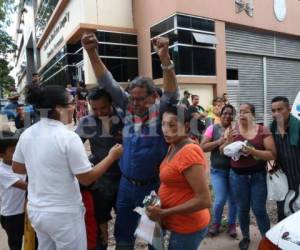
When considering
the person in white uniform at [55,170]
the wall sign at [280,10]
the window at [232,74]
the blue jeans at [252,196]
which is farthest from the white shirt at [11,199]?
the wall sign at [280,10]

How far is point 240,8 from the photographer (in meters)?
16.3

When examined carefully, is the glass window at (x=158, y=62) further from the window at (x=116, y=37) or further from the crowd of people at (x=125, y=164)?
the crowd of people at (x=125, y=164)

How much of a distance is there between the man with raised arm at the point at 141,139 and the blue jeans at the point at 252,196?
1.28m

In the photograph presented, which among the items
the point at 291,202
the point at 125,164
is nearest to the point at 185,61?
the point at 291,202

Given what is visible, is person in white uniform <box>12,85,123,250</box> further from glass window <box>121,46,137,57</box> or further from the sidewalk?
glass window <box>121,46,137,57</box>

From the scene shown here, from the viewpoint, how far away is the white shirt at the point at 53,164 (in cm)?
224

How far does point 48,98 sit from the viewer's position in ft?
7.70

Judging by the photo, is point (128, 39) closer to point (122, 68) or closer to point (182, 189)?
point (122, 68)

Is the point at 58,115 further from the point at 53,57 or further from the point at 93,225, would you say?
the point at 53,57

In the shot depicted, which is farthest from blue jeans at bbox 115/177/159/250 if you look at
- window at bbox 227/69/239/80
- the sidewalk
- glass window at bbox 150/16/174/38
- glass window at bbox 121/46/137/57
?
glass window at bbox 121/46/137/57

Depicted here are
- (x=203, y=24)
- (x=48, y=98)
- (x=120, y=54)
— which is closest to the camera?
(x=48, y=98)

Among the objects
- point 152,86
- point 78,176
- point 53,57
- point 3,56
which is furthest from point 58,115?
point 3,56

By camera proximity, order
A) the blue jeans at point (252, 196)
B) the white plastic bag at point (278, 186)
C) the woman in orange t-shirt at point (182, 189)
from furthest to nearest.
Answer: the blue jeans at point (252, 196) < the white plastic bag at point (278, 186) < the woman in orange t-shirt at point (182, 189)

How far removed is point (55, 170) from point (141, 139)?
74 cm
